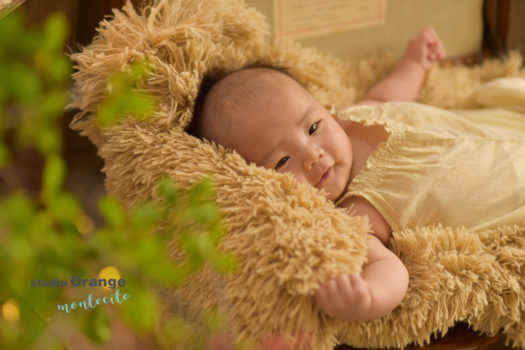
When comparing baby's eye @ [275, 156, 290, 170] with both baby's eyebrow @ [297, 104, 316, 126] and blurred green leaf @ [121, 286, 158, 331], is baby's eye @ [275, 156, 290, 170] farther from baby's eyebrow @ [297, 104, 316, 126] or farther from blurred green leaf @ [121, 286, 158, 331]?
blurred green leaf @ [121, 286, 158, 331]

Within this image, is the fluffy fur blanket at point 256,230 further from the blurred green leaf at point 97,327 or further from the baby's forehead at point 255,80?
the blurred green leaf at point 97,327

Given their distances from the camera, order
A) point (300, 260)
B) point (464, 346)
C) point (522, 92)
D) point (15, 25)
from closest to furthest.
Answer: point (15, 25), point (300, 260), point (464, 346), point (522, 92)

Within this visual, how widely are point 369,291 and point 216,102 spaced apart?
16.6 inches

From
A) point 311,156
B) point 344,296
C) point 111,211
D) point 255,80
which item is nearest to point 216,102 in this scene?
point 255,80

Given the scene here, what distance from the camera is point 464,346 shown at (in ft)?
2.52

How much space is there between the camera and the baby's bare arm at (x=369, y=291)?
0.62 m

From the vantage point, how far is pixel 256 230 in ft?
2.21

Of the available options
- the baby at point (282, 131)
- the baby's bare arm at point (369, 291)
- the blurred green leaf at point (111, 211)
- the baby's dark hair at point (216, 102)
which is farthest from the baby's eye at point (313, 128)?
the blurred green leaf at point (111, 211)

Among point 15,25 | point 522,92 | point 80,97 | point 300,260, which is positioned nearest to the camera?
point 15,25

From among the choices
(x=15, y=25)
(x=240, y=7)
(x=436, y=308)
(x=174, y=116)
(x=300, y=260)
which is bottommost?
(x=436, y=308)

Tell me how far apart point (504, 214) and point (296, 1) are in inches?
27.2

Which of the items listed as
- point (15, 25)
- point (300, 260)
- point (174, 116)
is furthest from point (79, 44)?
point (15, 25)

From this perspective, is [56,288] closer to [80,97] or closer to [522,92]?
[80,97]

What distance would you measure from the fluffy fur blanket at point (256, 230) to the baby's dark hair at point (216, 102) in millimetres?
27
